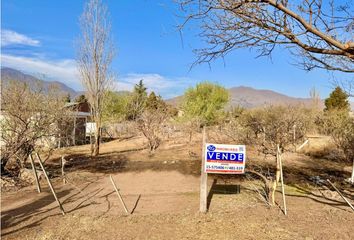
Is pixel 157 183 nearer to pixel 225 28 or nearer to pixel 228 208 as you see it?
pixel 228 208

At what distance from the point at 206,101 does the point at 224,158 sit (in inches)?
867

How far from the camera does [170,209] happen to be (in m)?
5.93

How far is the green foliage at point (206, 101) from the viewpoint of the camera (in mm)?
25328

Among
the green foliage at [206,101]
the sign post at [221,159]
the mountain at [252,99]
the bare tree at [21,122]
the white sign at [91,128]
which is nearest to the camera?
the sign post at [221,159]

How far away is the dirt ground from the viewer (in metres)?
4.65

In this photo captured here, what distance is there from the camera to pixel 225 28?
12.7ft

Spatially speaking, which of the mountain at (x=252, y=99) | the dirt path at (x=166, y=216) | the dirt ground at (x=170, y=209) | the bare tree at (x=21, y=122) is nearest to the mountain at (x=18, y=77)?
the bare tree at (x=21, y=122)

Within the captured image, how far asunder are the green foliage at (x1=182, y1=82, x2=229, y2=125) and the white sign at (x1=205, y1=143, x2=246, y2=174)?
18.6 m

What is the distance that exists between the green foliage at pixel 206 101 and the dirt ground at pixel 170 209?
1512 centimetres

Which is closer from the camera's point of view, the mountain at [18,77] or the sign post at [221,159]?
the sign post at [221,159]

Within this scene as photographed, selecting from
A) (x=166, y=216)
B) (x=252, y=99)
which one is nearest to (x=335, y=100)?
(x=252, y=99)

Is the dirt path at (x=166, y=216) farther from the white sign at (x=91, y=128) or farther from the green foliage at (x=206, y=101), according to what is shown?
the green foliage at (x=206, y=101)

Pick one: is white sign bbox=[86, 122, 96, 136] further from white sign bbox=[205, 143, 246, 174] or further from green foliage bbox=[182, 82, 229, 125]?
white sign bbox=[205, 143, 246, 174]

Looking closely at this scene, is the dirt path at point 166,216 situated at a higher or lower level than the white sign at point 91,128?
lower
